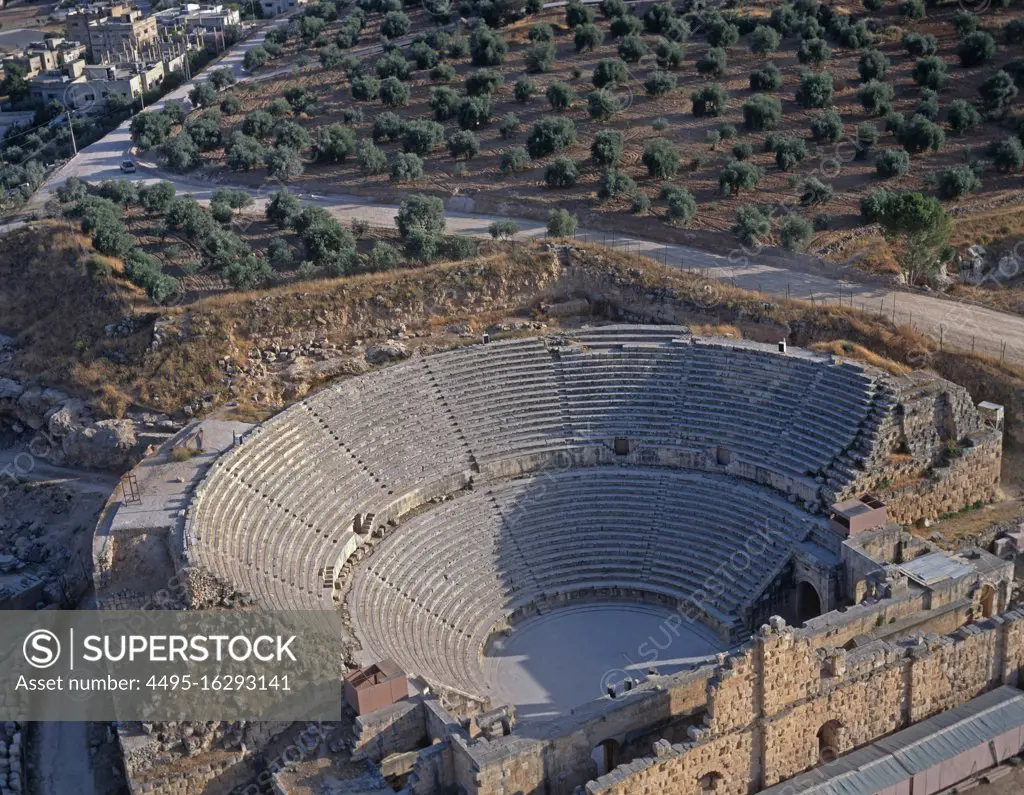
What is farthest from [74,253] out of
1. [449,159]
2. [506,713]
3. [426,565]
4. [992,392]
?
[992,392]

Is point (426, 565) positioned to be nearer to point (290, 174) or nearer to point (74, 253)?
point (74, 253)

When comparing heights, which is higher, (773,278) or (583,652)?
(773,278)

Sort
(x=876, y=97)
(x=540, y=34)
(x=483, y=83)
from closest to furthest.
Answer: (x=876, y=97)
(x=483, y=83)
(x=540, y=34)

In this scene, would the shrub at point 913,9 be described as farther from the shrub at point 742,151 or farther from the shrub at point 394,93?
the shrub at point 394,93

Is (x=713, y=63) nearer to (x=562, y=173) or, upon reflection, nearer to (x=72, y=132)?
(x=562, y=173)

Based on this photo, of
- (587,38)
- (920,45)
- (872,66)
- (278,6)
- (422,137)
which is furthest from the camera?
(278,6)

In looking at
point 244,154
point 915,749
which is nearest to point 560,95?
point 244,154

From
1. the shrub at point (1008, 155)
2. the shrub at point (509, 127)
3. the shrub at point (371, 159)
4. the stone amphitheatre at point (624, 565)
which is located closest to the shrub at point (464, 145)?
the shrub at point (509, 127)
